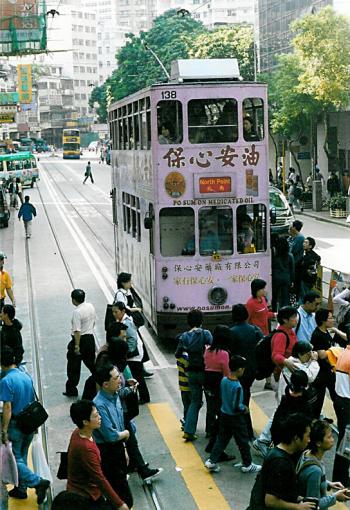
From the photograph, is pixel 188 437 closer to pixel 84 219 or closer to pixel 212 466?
pixel 212 466

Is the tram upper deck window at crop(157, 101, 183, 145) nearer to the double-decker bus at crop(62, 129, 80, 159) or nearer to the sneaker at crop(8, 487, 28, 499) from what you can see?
the sneaker at crop(8, 487, 28, 499)

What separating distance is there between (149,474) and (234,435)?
0.84 meters

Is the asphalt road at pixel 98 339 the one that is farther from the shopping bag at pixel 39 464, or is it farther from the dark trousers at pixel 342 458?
the dark trousers at pixel 342 458

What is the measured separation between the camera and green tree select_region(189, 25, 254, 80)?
59781 mm

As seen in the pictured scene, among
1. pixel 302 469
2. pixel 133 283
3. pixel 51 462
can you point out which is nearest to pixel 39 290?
pixel 133 283

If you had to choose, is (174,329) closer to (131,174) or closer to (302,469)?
(131,174)

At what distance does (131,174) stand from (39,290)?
4982mm

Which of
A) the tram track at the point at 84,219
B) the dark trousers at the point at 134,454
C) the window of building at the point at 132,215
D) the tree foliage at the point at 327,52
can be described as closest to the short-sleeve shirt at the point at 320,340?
the dark trousers at the point at 134,454

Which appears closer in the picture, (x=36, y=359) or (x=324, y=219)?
(x=36, y=359)

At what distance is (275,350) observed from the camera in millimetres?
8570

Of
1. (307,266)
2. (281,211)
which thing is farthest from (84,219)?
(307,266)

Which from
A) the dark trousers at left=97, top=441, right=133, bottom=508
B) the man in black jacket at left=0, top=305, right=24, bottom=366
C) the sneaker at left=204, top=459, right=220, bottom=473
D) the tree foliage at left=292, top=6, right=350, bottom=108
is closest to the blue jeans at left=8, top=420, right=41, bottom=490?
the dark trousers at left=97, top=441, right=133, bottom=508

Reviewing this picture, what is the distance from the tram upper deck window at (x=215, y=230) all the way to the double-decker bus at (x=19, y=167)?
30.5 m

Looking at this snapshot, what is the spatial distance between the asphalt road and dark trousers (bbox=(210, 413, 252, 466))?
219 millimetres
